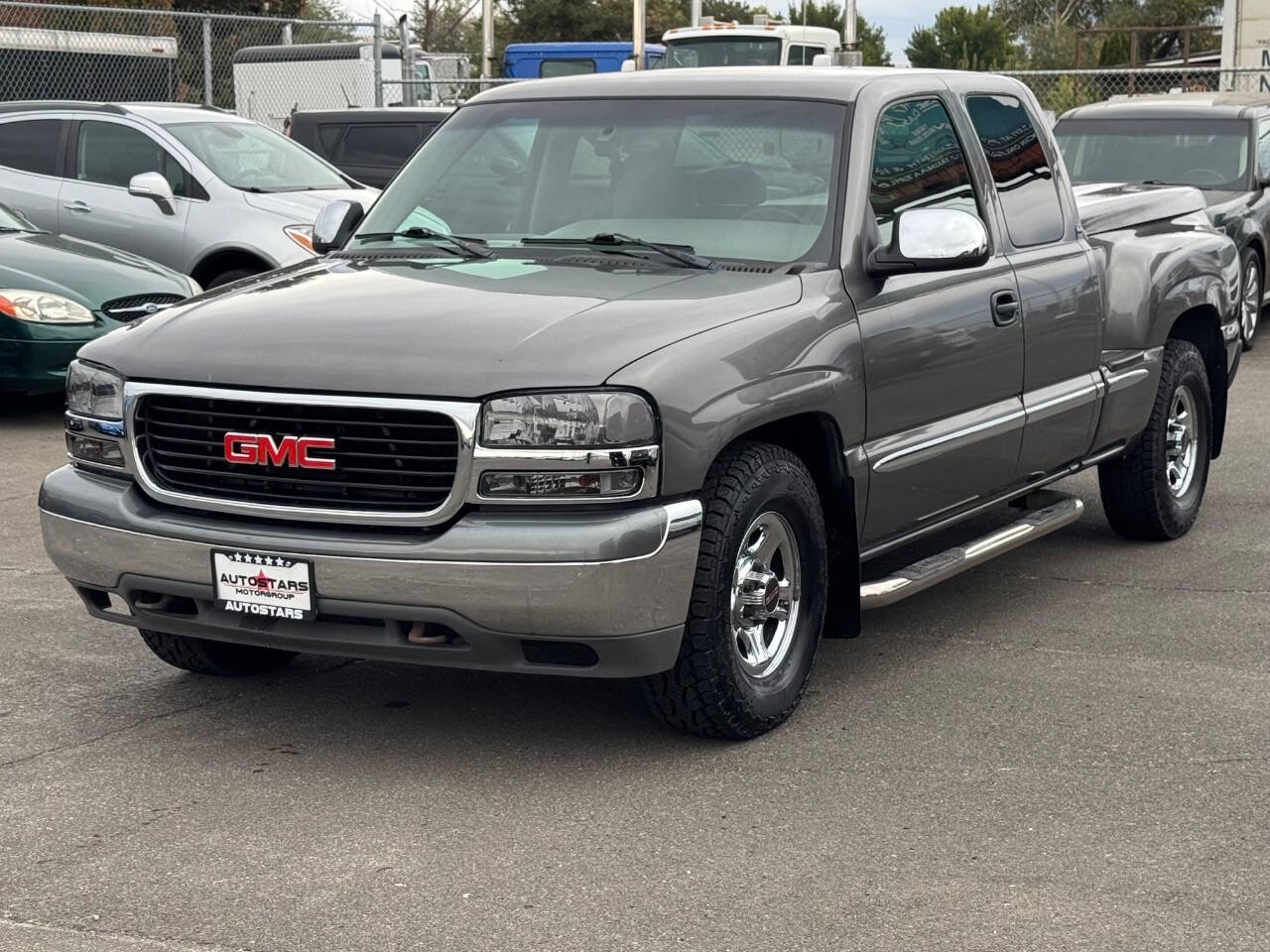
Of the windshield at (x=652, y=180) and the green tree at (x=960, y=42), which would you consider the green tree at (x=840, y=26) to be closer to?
the green tree at (x=960, y=42)

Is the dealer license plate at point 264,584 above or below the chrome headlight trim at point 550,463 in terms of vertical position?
below

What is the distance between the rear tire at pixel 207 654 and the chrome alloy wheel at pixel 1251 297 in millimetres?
9859

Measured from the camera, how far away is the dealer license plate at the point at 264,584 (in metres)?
4.64

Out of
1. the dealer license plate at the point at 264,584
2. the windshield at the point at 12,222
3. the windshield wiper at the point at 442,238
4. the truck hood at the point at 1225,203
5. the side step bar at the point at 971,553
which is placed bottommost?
the side step bar at the point at 971,553

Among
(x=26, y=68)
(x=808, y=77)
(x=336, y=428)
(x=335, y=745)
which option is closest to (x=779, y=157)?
(x=808, y=77)

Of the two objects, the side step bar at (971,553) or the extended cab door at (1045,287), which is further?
the extended cab door at (1045,287)

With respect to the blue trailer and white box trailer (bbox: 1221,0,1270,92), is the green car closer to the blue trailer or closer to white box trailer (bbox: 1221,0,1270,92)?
the blue trailer

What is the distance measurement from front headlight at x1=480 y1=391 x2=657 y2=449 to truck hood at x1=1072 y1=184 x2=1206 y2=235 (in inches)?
131

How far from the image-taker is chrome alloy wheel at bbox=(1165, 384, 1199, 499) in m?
7.79

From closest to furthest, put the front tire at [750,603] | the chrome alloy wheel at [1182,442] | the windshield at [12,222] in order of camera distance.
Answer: the front tire at [750,603] → the chrome alloy wheel at [1182,442] → the windshield at [12,222]

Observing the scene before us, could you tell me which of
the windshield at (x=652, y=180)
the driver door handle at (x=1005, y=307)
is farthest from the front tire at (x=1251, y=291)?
the windshield at (x=652, y=180)

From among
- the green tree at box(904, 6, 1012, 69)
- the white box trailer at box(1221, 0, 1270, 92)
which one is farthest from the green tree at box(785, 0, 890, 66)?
the white box trailer at box(1221, 0, 1270, 92)

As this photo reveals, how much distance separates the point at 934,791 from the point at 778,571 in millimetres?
827

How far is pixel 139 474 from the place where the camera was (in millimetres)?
4938
